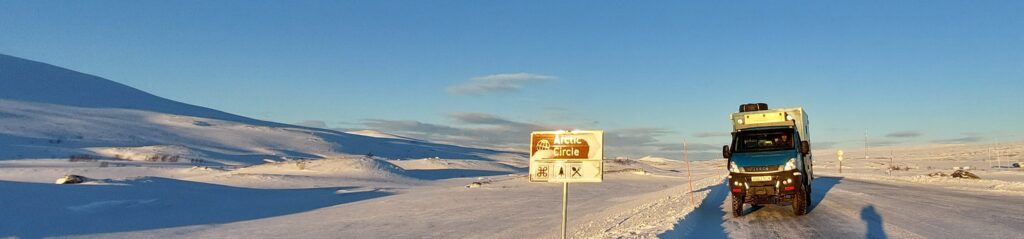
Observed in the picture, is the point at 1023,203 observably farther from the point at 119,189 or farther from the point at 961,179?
the point at 119,189

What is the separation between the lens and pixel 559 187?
3800 cm

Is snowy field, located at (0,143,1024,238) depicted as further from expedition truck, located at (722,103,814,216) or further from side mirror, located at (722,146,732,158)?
side mirror, located at (722,146,732,158)

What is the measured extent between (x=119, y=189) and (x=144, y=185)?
1.75 m

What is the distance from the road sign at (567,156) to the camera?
9.55 metres

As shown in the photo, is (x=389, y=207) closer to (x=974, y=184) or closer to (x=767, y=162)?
(x=767, y=162)

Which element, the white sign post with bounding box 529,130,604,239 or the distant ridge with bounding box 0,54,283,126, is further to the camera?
the distant ridge with bounding box 0,54,283,126

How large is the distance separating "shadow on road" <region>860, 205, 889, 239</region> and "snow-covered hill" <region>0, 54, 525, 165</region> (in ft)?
164

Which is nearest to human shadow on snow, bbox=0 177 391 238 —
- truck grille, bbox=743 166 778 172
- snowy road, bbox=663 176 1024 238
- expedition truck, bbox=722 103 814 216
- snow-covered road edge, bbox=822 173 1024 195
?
snowy road, bbox=663 176 1024 238

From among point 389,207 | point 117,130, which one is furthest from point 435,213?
point 117,130

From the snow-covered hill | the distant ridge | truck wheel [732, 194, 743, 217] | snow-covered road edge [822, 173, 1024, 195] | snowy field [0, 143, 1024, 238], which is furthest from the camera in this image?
the distant ridge

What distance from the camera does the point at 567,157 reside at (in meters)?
9.70

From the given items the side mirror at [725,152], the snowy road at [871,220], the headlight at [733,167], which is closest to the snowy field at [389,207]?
the snowy road at [871,220]

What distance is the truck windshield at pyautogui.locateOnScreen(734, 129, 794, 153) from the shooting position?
1670 centimetres

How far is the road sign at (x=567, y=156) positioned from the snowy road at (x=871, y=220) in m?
3.83
